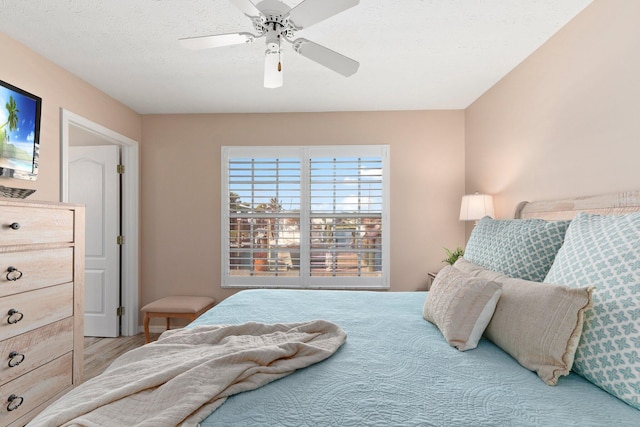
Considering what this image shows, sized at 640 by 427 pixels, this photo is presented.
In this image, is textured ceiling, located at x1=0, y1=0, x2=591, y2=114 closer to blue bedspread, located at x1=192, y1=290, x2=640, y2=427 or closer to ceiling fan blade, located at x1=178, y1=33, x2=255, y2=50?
ceiling fan blade, located at x1=178, y1=33, x2=255, y2=50

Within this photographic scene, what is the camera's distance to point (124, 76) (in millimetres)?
2943

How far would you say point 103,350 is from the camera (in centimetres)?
341

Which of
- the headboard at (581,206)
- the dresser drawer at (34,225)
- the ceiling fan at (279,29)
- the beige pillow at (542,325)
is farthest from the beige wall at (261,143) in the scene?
the beige pillow at (542,325)

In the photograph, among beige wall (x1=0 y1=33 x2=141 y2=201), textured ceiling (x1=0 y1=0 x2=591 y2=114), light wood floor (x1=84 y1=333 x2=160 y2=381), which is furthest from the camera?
light wood floor (x1=84 y1=333 x2=160 y2=381)

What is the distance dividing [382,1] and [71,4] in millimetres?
1748

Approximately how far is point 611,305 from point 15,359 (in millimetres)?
2648

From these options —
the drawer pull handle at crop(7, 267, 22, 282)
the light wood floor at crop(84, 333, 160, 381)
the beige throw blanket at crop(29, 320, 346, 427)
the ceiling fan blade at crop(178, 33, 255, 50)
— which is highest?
the ceiling fan blade at crop(178, 33, 255, 50)

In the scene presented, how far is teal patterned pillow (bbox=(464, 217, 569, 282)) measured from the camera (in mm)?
1641

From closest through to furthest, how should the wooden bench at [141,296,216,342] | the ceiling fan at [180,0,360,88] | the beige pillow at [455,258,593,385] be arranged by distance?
the beige pillow at [455,258,593,385]
the ceiling fan at [180,0,360,88]
the wooden bench at [141,296,216,342]

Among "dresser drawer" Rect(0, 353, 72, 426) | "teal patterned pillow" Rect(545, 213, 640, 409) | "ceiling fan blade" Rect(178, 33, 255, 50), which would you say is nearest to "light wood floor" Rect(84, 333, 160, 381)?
"dresser drawer" Rect(0, 353, 72, 426)

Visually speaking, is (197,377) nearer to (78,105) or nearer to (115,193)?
(78,105)

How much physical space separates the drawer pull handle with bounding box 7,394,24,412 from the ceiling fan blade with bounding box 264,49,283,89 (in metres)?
2.15

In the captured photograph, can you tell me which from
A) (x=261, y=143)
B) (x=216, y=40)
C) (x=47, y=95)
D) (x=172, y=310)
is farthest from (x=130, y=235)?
(x=216, y=40)

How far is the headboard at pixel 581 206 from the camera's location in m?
1.69
